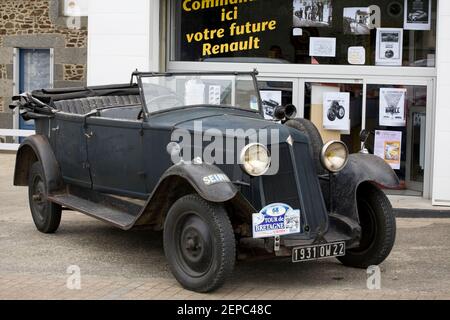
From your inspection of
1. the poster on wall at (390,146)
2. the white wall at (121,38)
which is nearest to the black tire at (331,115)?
the poster on wall at (390,146)

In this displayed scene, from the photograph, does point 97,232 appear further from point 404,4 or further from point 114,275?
point 404,4

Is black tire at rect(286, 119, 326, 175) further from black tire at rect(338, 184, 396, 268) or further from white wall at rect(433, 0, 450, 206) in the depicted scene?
white wall at rect(433, 0, 450, 206)

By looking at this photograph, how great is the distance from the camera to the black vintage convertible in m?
5.86

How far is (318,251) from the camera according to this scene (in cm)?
594

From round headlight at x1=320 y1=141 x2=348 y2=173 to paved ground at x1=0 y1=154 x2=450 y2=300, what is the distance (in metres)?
0.95

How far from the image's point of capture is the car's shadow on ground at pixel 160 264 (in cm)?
638

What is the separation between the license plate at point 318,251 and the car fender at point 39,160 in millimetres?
3127

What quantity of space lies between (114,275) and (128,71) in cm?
478

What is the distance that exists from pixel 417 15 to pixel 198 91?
14.3ft

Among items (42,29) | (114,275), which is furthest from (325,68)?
(42,29)

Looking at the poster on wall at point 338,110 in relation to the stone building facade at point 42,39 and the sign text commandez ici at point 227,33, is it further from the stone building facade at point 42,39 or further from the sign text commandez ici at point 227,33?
the stone building facade at point 42,39

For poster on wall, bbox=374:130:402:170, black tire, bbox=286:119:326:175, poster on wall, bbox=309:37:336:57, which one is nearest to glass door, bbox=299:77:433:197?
poster on wall, bbox=374:130:402:170

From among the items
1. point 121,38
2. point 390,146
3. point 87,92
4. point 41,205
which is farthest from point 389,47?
point 41,205

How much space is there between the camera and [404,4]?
1027cm
